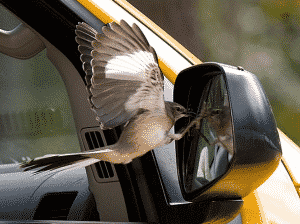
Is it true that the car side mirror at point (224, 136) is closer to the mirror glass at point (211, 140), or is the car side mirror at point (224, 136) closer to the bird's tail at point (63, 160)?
the mirror glass at point (211, 140)

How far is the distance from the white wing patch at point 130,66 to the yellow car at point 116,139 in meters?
0.21

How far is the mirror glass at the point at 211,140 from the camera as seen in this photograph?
0.89 metres

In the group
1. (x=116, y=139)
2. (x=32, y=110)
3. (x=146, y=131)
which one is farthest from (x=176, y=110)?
(x=32, y=110)

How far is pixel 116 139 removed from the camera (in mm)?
1052

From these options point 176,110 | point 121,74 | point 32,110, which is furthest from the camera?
point 32,110

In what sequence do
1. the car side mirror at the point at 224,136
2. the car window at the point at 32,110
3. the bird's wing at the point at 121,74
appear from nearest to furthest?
the bird's wing at the point at 121,74, the car side mirror at the point at 224,136, the car window at the point at 32,110

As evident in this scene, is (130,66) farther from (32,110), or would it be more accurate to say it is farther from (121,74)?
(32,110)

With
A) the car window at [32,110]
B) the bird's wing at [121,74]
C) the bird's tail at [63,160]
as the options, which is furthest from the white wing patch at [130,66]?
the car window at [32,110]

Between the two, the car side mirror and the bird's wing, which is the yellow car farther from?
the bird's wing

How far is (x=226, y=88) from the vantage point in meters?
0.87

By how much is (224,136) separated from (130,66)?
289 millimetres

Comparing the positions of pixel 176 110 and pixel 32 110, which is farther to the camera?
pixel 32 110

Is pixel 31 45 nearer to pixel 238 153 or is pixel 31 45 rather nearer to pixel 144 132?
pixel 144 132

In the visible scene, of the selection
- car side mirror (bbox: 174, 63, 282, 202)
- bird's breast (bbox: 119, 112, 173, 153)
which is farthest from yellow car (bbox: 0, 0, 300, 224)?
bird's breast (bbox: 119, 112, 173, 153)
